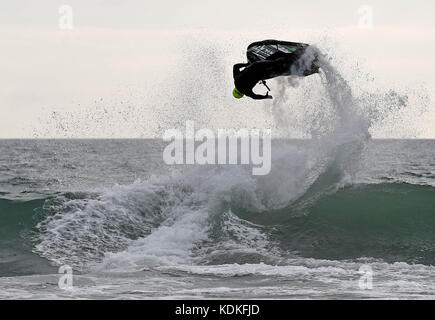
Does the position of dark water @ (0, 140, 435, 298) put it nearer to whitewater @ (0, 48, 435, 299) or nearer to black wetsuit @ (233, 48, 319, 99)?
whitewater @ (0, 48, 435, 299)

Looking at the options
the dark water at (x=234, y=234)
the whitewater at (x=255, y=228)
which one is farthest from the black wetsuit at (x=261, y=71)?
the dark water at (x=234, y=234)

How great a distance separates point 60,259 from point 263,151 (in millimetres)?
9440

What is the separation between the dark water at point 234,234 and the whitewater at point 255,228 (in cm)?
4

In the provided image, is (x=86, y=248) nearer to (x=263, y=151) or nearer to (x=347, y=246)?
(x=347, y=246)

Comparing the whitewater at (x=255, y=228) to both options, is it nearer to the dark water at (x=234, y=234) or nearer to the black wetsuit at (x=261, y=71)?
the dark water at (x=234, y=234)

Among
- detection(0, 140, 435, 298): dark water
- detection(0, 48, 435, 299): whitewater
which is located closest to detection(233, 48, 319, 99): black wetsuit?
detection(0, 48, 435, 299): whitewater

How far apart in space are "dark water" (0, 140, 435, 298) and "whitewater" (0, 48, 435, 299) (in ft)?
0.14

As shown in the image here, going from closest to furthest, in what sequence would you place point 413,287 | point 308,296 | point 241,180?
point 308,296, point 413,287, point 241,180

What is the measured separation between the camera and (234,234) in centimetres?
1505

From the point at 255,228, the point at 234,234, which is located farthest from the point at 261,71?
the point at 255,228

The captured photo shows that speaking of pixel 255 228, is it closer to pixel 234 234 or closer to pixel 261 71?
pixel 234 234

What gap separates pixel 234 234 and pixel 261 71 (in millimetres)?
4436
